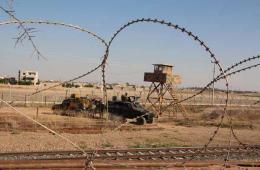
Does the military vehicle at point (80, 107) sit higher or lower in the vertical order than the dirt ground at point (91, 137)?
higher

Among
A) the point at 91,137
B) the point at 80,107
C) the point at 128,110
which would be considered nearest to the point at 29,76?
the point at 80,107

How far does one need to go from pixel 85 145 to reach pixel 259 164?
29.8 ft

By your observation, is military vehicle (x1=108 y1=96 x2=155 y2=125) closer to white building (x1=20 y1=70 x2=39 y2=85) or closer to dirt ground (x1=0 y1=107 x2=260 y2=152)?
dirt ground (x1=0 y1=107 x2=260 y2=152)

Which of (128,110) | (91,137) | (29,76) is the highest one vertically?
(29,76)

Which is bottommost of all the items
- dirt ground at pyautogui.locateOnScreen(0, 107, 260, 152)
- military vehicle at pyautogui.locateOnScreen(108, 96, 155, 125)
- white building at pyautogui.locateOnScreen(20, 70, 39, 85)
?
dirt ground at pyautogui.locateOnScreen(0, 107, 260, 152)

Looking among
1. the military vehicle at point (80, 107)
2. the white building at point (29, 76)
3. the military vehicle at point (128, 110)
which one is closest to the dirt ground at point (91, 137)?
the military vehicle at point (128, 110)

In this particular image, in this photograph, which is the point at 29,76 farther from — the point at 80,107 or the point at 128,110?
the point at 128,110

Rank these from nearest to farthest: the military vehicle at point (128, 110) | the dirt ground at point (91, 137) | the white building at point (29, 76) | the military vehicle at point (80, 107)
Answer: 1. the dirt ground at point (91, 137)
2. the military vehicle at point (128, 110)
3. the military vehicle at point (80, 107)
4. the white building at point (29, 76)

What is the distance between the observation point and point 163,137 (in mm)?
31484

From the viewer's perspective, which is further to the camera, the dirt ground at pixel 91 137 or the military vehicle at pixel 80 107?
the military vehicle at pixel 80 107

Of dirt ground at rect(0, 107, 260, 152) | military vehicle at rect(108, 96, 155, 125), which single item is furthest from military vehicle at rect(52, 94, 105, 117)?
dirt ground at rect(0, 107, 260, 152)

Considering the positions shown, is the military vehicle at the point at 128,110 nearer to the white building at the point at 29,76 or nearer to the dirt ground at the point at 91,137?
the dirt ground at the point at 91,137

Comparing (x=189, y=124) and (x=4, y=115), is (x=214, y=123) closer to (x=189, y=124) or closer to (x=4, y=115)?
(x=189, y=124)

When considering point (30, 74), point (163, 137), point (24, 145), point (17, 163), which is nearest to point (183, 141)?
point (163, 137)
